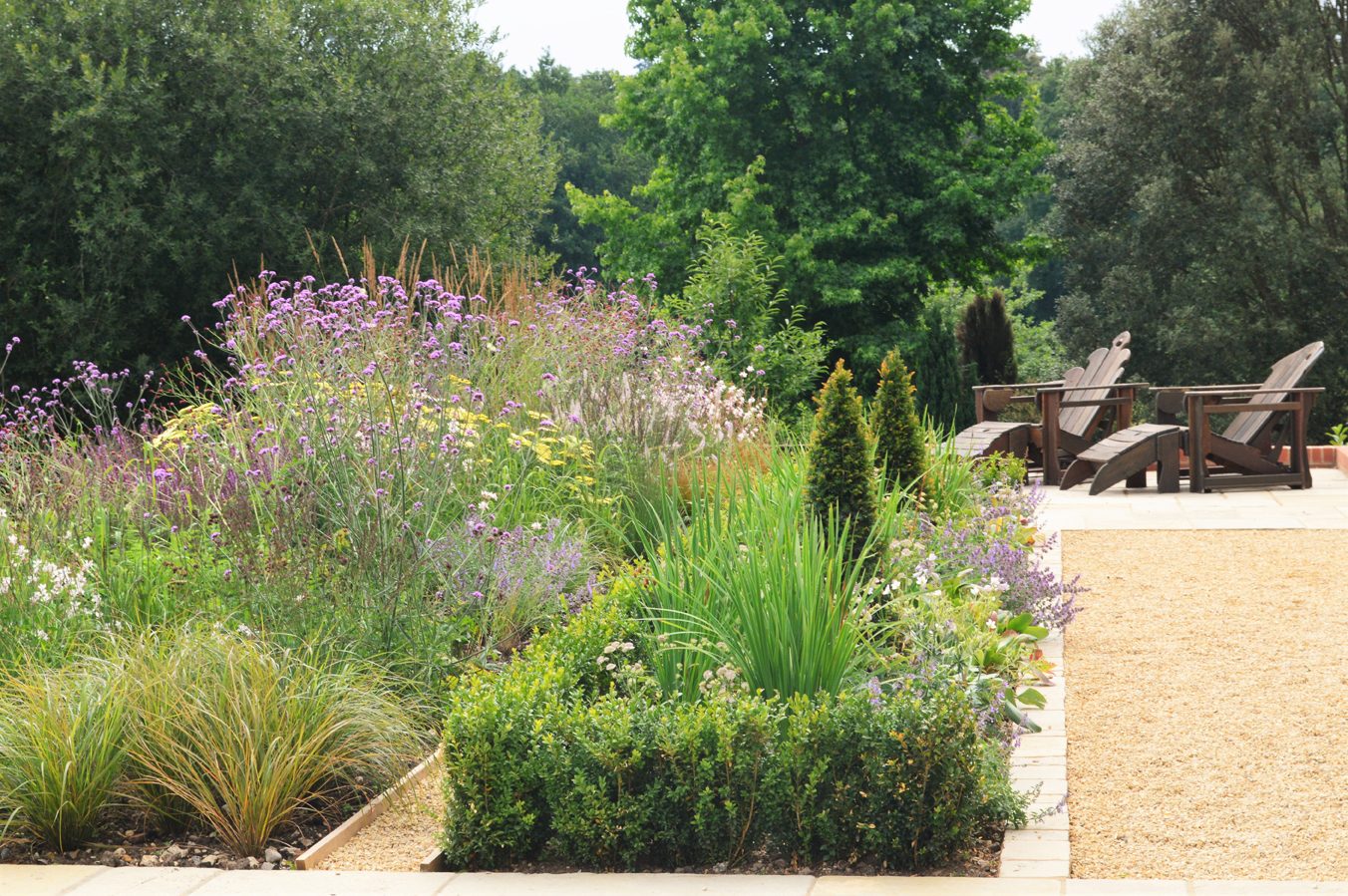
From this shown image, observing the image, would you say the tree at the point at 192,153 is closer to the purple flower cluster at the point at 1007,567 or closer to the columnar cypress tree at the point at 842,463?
the purple flower cluster at the point at 1007,567

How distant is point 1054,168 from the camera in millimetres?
22484

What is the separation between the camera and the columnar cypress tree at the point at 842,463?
3.98m

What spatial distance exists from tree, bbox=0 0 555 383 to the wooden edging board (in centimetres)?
1057

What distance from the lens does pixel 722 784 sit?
101 inches

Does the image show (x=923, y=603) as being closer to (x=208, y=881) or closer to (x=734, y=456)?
(x=734, y=456)

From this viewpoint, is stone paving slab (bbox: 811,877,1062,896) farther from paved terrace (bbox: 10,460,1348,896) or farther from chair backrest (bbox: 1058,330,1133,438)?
chair backrest (bbox: 1058,330,1133,438)

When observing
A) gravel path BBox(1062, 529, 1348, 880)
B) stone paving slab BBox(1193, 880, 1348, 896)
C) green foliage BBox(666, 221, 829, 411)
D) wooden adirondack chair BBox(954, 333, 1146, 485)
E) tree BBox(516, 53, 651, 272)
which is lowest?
gravel path BBox(1062, 529, 1348, 880)

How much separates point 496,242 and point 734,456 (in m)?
14.3

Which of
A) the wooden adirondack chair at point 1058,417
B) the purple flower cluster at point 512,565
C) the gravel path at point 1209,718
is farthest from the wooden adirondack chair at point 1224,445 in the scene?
the purple flower cluster at point 512,565

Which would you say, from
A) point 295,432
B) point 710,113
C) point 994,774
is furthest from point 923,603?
point 710,113

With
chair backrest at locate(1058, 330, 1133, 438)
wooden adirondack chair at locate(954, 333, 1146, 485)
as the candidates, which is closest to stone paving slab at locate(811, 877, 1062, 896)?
wooden adirondack chair at locate(954, 333, 1146, 485)

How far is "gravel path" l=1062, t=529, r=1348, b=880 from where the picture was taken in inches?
101

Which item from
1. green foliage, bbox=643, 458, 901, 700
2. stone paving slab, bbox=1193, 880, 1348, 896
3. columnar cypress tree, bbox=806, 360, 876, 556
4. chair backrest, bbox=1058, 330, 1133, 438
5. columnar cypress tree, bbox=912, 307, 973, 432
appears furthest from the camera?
columnar cypress tree, bbox=912, 307, 973, 432

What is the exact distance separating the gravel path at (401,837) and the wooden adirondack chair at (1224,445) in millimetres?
6736
